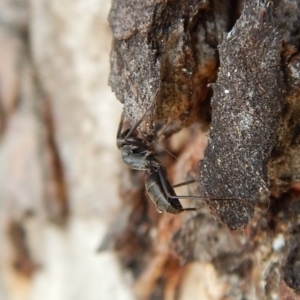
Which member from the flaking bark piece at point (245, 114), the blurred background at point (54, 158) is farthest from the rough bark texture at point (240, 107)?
the blurred background at point (54, 158)

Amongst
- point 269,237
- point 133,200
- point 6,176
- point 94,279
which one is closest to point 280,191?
point 269,237

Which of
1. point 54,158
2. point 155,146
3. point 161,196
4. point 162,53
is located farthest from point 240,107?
point 54,158

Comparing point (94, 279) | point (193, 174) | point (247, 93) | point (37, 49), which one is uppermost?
point (37, 49)

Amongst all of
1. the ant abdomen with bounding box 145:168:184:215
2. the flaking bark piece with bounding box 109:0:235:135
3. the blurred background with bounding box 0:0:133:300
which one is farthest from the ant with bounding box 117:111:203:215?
the blurred background with bounding box 0:0:133:300

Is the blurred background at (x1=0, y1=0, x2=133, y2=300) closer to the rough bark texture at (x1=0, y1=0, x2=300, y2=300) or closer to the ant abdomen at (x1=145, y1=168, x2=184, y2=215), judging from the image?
the rough bark texture at (x1=0, y1=0, x2=300, y2=300)

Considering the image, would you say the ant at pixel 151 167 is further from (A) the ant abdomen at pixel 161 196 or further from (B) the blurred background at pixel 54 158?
(B) the blurred background at pixel 54 158

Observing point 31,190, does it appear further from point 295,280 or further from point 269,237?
point 295,280

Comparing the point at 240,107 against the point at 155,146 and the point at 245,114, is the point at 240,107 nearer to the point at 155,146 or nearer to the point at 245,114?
the point at 245,114
